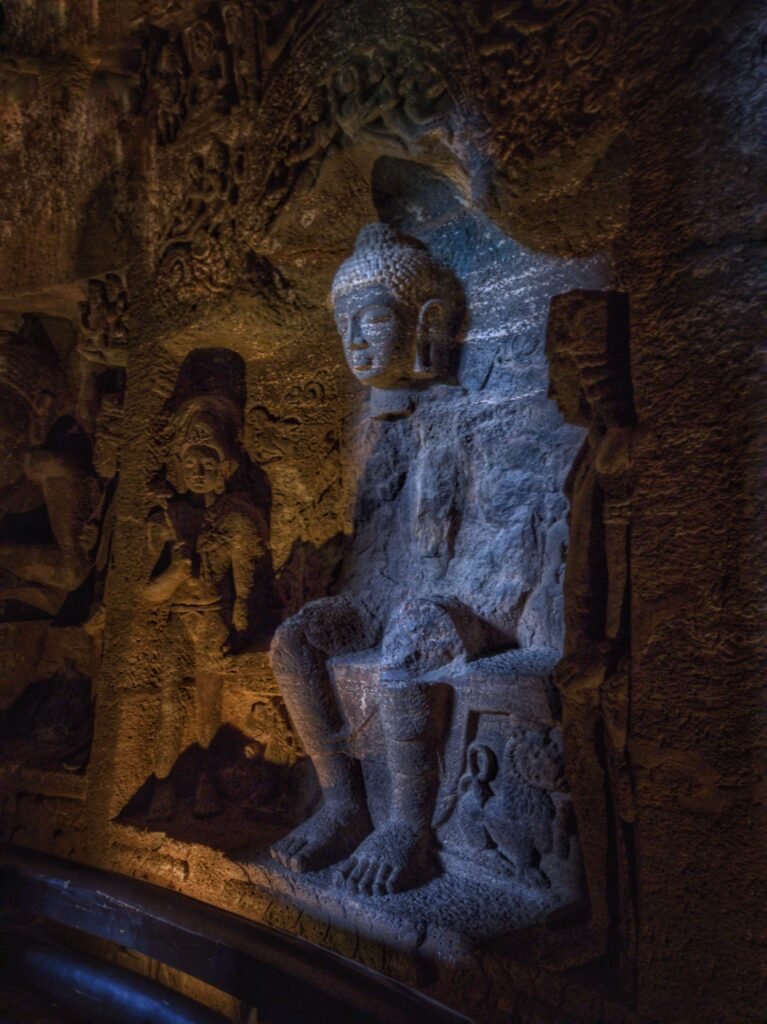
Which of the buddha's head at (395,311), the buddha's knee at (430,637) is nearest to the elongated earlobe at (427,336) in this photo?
the buddha's head at (395,311)

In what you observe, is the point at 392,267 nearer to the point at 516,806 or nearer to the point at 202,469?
the point at 202,469

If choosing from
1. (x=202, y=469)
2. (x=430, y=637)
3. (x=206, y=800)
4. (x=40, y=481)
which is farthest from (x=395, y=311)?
(x=40, y=481)

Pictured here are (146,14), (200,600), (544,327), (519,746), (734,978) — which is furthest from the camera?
(146,14)

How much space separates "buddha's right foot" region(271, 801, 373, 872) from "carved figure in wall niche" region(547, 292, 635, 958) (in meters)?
0.93

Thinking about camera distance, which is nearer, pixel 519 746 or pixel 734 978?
pixel 734 978

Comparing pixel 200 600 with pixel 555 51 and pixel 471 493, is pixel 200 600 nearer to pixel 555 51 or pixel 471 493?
pixel 471 493

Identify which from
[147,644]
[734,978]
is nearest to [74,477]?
[147,644]

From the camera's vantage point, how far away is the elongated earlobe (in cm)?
317

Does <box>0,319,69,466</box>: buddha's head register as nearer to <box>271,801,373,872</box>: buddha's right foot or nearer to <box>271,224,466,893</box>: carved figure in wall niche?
<box>271,224,466,893</box>: carved figure in wall niche

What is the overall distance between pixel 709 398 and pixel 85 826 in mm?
2986

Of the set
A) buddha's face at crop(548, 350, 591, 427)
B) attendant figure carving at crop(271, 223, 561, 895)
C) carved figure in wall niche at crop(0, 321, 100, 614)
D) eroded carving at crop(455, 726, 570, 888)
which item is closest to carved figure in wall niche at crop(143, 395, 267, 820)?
attendant figure carving at crop(271, 223, 561, 895)

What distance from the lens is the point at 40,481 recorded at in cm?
434

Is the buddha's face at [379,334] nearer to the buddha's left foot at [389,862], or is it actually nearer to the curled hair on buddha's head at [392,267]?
the curled hair on buddha's head at [392,267]

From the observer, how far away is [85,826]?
3.54 m
